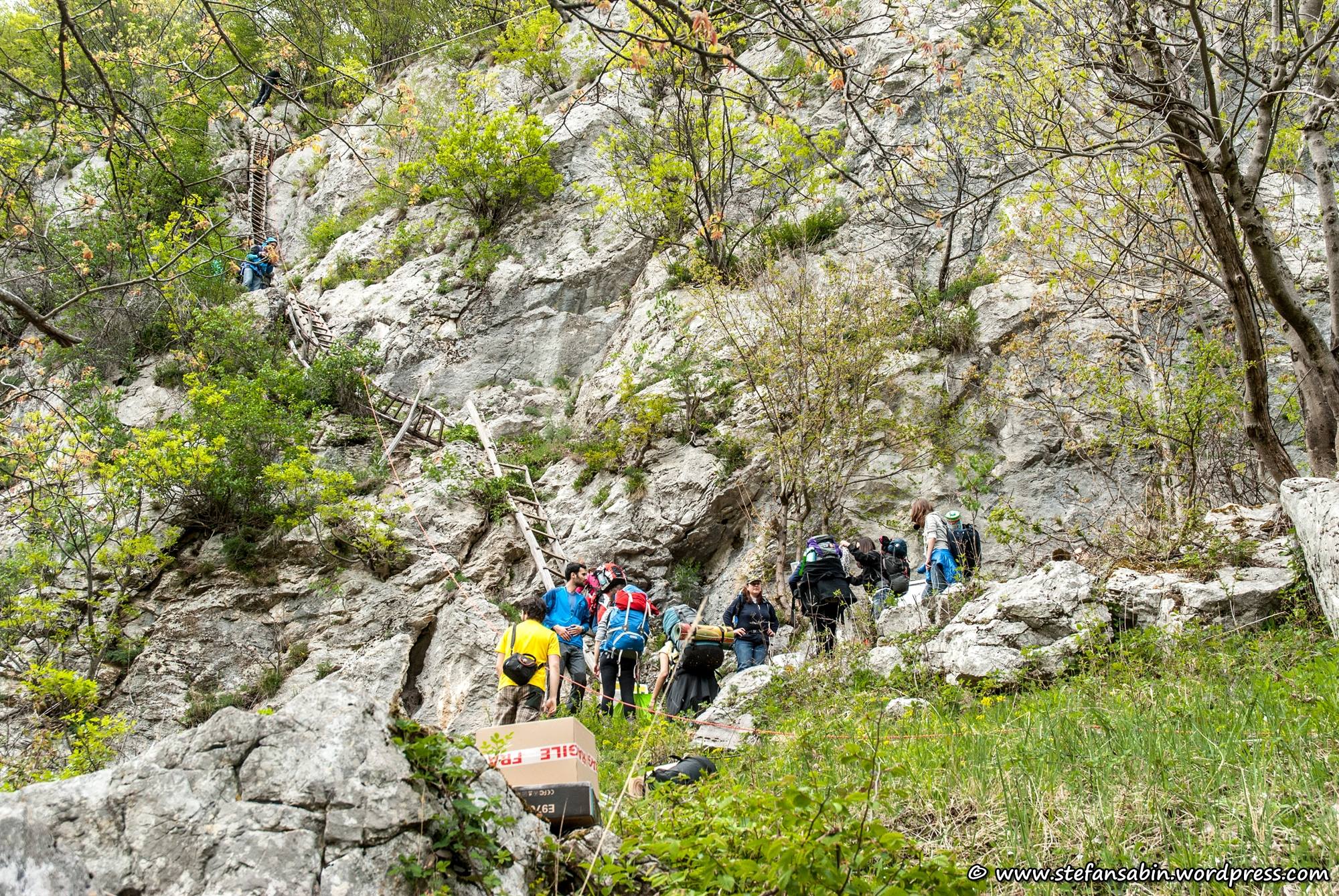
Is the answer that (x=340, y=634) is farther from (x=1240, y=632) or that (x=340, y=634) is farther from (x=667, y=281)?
(x=1240, y=632)

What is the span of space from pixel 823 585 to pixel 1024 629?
2.61 meters

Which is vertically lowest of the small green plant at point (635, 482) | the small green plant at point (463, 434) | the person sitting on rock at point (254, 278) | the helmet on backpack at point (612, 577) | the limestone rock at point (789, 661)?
the limestone rock at point (789, 661)

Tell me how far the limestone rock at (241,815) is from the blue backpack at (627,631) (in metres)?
6.04

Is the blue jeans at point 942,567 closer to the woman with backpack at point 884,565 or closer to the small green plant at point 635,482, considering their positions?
the woman with backpack at point 884,565

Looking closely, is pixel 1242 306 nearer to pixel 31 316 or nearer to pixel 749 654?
pixel 749 654

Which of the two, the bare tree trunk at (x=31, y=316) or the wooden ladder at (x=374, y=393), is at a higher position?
the wooden ladder at (x=374, y=393)

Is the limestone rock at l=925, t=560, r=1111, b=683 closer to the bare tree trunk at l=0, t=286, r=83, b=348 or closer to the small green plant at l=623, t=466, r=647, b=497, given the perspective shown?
the bare tree trunk at l=0, t=286, r=83, b=348

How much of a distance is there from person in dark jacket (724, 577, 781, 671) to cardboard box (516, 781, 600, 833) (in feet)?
20.2

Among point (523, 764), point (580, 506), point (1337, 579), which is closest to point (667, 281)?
point (580, 506)

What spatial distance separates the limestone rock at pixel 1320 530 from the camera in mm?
5398

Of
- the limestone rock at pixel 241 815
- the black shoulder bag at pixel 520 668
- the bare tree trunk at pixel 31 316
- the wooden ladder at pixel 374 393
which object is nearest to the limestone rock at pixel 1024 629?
the black shoulder bag at pixel 520 668

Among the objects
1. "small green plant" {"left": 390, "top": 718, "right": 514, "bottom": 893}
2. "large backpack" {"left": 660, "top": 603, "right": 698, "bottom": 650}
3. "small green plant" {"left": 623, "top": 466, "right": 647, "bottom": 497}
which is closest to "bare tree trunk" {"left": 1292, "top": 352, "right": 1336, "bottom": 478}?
"large backpack" {"left": 660, "top": 603, "right": 698, "bottom": 650}

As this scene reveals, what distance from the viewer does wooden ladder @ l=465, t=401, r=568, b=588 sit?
12680mm

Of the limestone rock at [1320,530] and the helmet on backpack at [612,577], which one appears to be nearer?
the limestone rock at [1320,530]
